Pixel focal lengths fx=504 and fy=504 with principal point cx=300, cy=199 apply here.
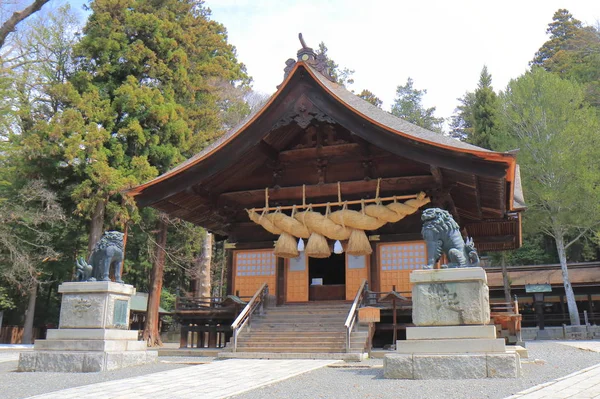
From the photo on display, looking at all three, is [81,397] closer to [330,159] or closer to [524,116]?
[330,159]

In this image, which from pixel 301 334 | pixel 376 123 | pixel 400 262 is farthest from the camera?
pixel 400 262

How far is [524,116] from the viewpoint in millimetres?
26734

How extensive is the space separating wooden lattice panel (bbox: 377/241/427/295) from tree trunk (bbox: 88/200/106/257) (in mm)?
9776

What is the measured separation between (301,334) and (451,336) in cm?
492

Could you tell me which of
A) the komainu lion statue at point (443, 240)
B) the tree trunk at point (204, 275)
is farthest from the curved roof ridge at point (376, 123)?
the tree trunk at point (204, 275)

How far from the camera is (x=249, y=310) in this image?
11.7 meters

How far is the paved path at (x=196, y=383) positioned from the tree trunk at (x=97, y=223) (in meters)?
10.3

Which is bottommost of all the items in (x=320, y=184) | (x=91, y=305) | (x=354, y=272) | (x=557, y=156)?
(x=91, y=305)

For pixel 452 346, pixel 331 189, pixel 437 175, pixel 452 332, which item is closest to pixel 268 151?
pixel 331 189

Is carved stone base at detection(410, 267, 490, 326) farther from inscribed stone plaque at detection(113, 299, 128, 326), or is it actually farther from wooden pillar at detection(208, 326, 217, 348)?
wooden pillar at detection(208, 326, 217, 348)

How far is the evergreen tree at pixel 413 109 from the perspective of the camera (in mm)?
42188

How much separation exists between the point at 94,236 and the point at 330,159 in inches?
346

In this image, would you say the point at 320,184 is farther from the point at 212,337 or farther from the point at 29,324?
the point at 29,324

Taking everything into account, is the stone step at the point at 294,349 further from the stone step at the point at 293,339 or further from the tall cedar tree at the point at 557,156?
the tall cedar tree at the point at 557,156
